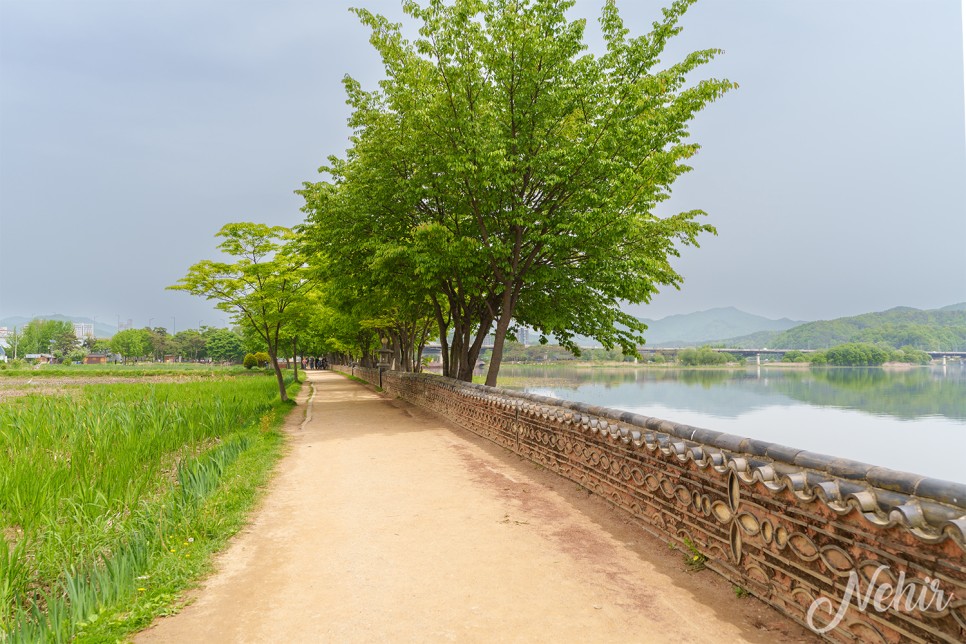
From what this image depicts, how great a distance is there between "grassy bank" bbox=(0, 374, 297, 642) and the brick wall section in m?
3.79

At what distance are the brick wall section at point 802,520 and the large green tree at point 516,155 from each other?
7358mm

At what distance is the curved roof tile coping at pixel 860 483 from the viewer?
241cm

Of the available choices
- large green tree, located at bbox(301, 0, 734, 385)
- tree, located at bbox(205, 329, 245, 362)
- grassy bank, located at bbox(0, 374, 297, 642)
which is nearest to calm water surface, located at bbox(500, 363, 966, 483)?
large green tree, located at bbox(301, 0, 734, 385)

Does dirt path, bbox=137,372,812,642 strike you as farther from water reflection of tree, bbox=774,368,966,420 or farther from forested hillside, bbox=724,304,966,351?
forested hillside, bbox=724,304,966,351

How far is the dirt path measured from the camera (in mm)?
3285

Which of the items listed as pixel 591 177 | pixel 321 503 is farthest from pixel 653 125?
pixel 321 503

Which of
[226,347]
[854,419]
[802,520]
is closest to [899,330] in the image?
[854,419]

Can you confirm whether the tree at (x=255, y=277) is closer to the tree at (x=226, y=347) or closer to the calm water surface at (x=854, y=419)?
the calm water surface at (x=854, y=419)

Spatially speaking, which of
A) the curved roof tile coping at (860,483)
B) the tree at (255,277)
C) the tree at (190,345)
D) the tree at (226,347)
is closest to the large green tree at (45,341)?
the tree at (190,345)

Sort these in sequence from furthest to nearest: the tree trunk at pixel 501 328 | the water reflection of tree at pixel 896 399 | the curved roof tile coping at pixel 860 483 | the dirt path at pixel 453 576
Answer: the water reflection of tree at pixel 896 399 → the tree trunk at pixel 501 328 → the dirt path at pixel 453 576 → the curved roof tile coping at pixel 860 483

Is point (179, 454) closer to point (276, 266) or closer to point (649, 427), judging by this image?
point (649, 427)

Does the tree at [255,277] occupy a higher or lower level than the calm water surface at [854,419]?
higher

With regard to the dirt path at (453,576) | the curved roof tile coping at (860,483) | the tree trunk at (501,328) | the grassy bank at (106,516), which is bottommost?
the dirt path at (453,576)

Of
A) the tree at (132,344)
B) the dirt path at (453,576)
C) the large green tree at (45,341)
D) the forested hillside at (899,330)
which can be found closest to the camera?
the dirt path at (453,576)
